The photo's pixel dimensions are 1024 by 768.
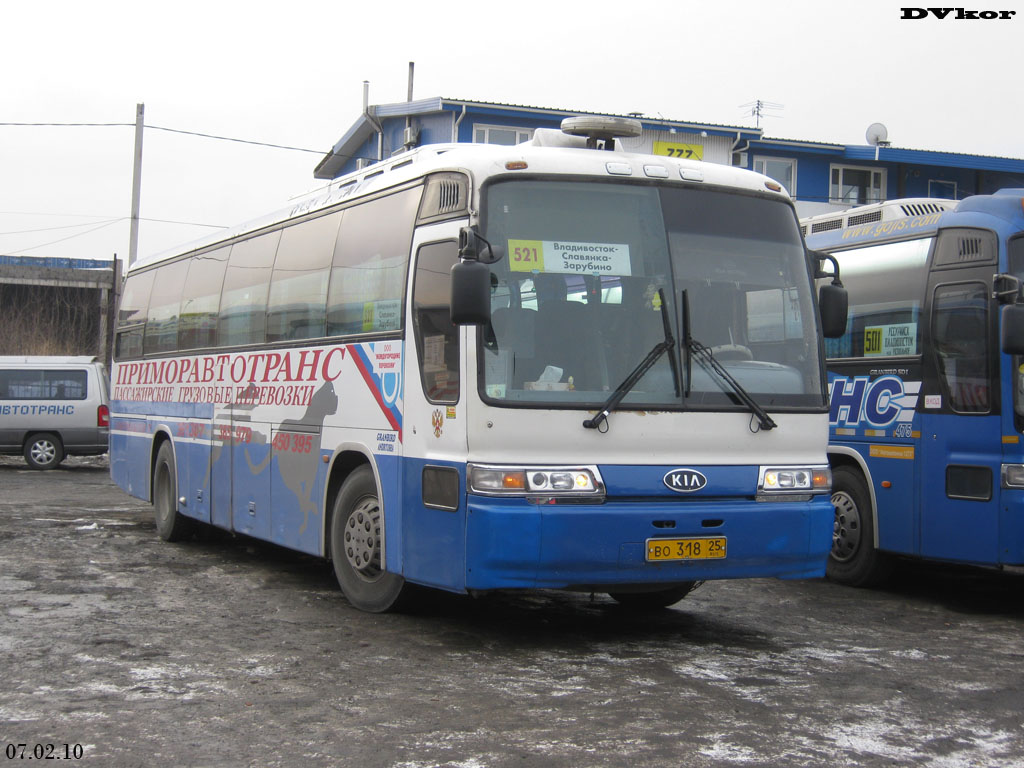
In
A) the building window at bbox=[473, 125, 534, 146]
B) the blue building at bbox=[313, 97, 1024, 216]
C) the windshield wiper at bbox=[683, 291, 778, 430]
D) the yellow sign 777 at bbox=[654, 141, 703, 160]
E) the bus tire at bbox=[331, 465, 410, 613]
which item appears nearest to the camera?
the windshield wiper at bbox=[683, 291, 778, 430]

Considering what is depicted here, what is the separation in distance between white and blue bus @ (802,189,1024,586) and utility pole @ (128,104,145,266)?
81.3ft

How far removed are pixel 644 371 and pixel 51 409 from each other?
19.3m

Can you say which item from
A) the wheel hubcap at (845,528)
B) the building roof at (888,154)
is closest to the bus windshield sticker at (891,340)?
the wheel hubcap at (845,528)

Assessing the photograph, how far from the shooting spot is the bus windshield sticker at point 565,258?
7152 millimetres

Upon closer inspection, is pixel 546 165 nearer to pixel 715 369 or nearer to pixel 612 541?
pixel 715 369

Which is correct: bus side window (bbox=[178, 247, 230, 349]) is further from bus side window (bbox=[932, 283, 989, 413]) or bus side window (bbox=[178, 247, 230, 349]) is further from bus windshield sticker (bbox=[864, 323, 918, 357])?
bus side window (bbox=[932, 283, 989, 413])

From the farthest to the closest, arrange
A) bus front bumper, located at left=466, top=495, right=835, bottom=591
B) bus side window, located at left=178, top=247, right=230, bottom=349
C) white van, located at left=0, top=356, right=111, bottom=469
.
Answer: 1. white van, located at left=0, top=356, right=111, bottom=469
2. bus side window, located at left=178, top=247, right=230, bottom=349
3. bus front bumper, located at left=466, top=495, right=835, bottom=591

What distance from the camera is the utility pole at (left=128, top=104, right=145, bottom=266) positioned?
3222 centimetres

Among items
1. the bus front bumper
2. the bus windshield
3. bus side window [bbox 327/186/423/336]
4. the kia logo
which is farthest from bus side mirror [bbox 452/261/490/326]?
the kia logo

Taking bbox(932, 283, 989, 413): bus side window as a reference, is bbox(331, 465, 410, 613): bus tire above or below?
below

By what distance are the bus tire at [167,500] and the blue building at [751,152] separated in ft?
Answer: 91.3

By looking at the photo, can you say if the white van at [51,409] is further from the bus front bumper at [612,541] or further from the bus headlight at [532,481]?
the bus front bumper at [612,541]

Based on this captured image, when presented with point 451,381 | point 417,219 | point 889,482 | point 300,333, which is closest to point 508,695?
point 451,381

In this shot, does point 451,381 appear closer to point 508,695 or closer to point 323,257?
point 508,695
